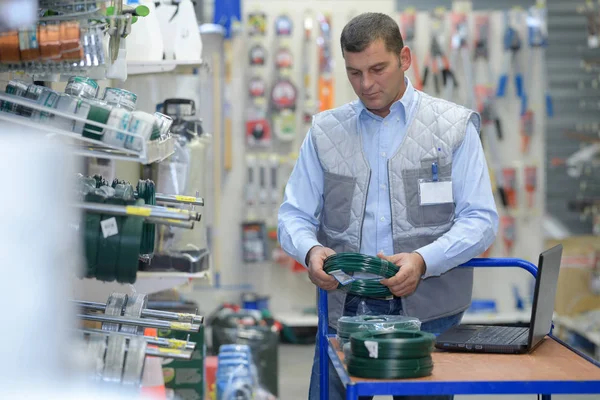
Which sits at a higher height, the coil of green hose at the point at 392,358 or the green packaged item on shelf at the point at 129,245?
the green packaged item on shelf at the point at 129,245

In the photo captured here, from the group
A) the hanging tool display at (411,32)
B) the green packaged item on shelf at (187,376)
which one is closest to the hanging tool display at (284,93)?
the hanging tool display at (411,32)

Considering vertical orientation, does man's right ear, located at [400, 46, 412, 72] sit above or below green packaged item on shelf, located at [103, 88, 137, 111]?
above

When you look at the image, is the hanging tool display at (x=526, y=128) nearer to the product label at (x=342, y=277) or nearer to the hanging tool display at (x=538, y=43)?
the hanging tool display at (x=538, y=43)

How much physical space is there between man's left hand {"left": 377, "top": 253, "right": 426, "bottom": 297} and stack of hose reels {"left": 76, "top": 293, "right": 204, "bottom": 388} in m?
0.71

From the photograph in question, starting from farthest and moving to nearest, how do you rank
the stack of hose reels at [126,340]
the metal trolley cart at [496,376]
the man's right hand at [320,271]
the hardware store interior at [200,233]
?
the man's right hand at [320,271] < the metal trolley cart at [496,376] < the stack of hose reels at [126,340] < the hardware store interior at [200,233]

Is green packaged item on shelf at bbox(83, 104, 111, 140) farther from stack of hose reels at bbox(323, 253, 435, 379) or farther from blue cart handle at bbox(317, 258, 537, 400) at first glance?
blue cart handle at bbox(317, 258, 537, 400)

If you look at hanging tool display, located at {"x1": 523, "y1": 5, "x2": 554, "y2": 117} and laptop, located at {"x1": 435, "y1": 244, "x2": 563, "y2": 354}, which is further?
hanging tool display, located at {"x1": 523, "y1": 5, "x2": 554, "y2": 117}

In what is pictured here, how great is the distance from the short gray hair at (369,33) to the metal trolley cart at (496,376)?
3.71 ft

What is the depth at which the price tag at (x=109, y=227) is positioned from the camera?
2.16 meters

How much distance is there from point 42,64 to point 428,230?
5.27ft

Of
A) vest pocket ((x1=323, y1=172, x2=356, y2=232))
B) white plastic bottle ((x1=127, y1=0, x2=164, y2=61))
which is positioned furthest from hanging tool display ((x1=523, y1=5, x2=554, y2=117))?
vest pocket ((x1=323, y1=172, x2=356, y2=232))

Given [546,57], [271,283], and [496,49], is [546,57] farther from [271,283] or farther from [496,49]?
[271,283]

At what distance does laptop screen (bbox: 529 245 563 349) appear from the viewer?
2.71 m

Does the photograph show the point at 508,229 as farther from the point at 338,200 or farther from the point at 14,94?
the point at 14,94
